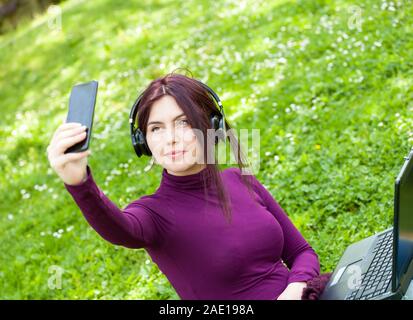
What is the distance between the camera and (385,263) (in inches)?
125

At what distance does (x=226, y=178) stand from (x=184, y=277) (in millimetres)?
608

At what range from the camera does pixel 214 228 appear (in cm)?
320

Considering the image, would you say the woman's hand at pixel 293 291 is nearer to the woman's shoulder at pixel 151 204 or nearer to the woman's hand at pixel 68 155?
the woman's shoulder at pixel 151 204

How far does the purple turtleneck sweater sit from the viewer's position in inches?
125

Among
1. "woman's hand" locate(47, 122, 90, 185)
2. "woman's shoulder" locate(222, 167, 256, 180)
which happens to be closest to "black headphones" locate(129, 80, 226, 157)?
"woman's shoulder" locate(222, 167, 256, 180)

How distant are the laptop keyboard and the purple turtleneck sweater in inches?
12.2

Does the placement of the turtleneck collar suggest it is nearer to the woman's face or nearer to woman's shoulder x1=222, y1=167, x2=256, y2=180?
the woman's face

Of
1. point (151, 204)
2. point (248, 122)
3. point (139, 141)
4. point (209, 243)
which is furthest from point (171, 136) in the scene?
point (248, 122)

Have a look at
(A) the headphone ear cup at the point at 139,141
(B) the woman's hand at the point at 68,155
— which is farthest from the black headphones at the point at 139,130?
(B) the woman's hand at the point at 68,155

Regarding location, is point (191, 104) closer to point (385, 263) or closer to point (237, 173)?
point (237, 173)

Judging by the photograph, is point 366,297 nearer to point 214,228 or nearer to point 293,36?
point 214,228

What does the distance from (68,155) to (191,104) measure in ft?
3.06

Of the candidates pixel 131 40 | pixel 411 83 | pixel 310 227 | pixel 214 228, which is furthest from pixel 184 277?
pixel 131 40

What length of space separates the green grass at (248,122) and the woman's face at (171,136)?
1993 mm
